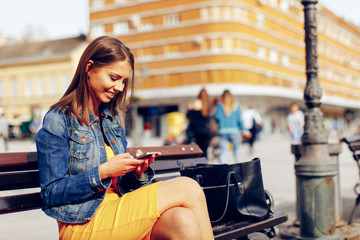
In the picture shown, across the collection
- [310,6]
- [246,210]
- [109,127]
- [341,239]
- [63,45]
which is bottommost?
[341,239]

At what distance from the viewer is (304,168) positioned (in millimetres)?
4523

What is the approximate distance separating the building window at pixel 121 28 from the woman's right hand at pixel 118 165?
44611mm

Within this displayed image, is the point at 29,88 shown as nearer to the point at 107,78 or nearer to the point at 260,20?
the point at 260,20

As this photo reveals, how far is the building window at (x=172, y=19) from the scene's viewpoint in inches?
1685

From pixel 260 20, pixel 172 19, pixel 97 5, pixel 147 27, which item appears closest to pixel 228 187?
pixel 172 19

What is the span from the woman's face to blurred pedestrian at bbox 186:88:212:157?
286 inches

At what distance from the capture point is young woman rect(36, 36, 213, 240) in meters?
2.40

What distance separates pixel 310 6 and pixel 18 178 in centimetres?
333

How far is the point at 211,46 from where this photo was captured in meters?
40.4

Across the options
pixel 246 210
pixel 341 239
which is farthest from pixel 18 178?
pixel 341 239

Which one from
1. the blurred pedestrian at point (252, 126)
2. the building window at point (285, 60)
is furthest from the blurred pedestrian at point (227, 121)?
the building window at point (285, 60)

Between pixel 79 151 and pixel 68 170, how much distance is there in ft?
0.39

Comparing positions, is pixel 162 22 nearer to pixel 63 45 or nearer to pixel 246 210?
pixel 63 45

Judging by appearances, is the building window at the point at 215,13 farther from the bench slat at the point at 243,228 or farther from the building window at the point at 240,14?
the bench slat at the point at 243,228
